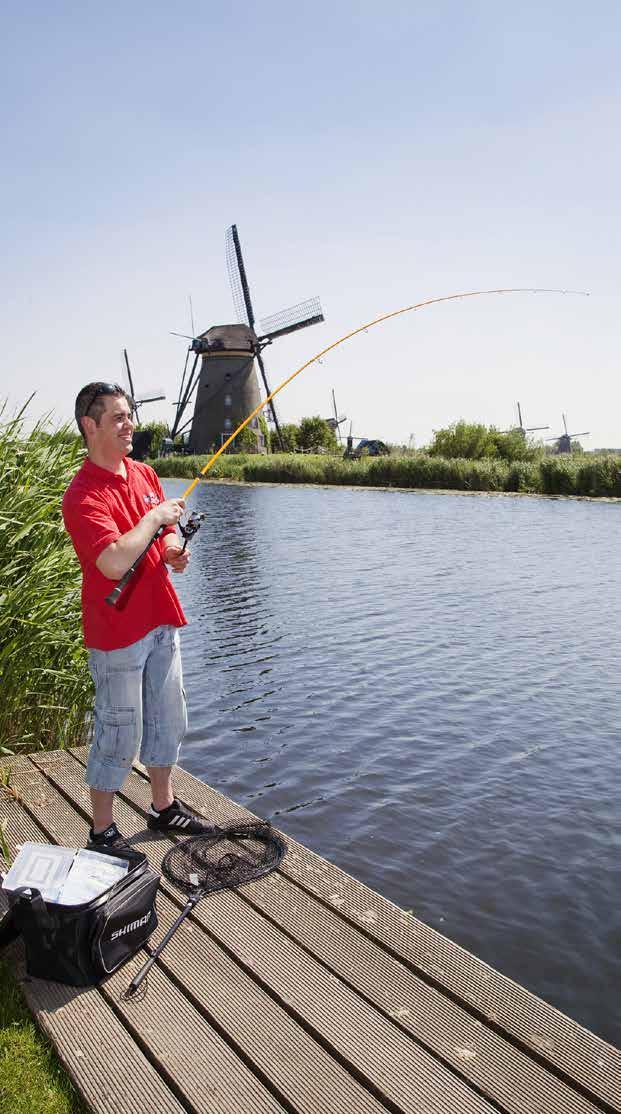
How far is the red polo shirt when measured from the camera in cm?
331

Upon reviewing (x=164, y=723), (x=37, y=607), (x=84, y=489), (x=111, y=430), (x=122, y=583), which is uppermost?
(x=111, y=430)

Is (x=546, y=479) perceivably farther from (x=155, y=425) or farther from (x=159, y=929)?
(x=155, y=425)

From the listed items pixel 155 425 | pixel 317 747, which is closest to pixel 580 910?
pixel 317 747

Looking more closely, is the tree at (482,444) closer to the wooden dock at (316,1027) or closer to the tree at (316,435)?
the tree at (316,435)

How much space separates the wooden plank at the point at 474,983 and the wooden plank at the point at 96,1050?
38.0 inches

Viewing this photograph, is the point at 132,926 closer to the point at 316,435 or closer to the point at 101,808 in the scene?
the point at 101,808

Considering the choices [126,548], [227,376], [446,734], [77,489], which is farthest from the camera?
[227,376]

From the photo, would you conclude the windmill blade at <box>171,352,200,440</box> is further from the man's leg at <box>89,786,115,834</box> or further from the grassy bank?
the man's leg at <box>89,786,115,834</box>

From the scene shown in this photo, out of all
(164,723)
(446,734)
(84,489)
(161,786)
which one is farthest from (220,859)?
(446,734)

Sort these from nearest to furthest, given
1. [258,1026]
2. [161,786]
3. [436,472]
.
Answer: [258,1026]
[161,786]
[436,472]

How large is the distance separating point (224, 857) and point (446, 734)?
4275 mm

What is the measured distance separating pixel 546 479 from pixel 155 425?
3870 centimetres

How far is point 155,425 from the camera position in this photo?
66.3 metres

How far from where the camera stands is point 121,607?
343 cm
